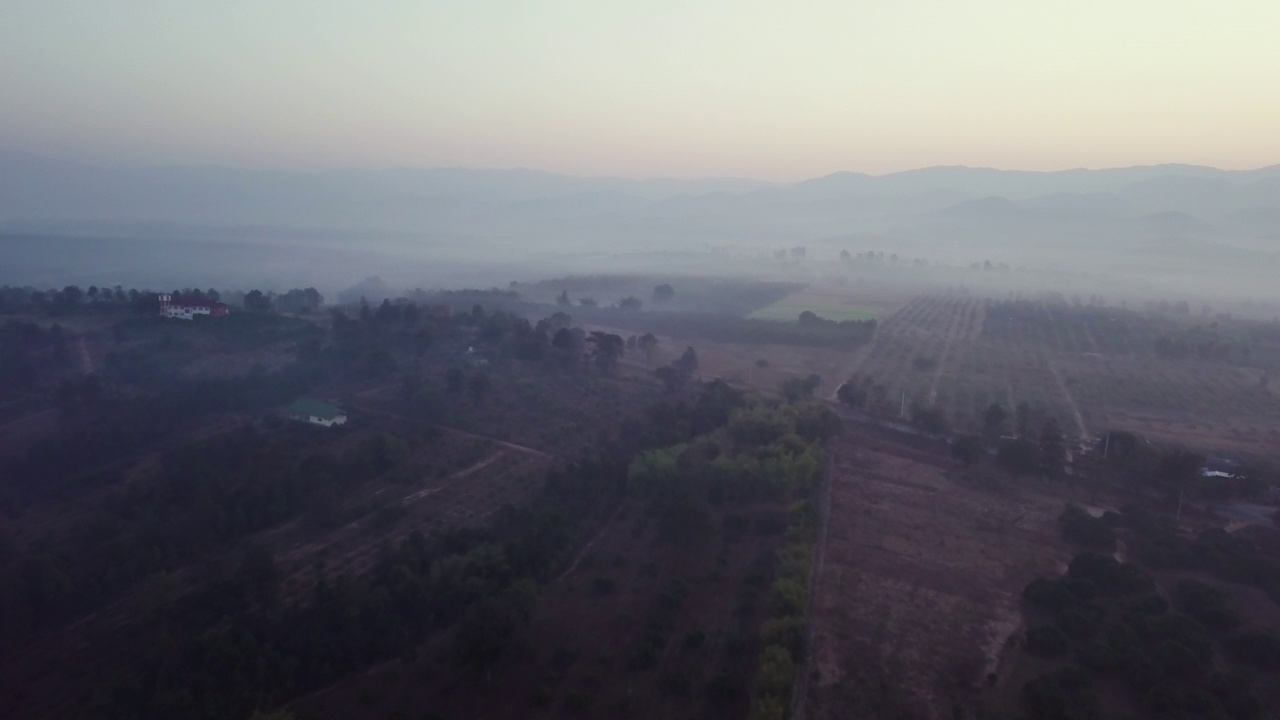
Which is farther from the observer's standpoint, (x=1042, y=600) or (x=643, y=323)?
(x=643, y=323)

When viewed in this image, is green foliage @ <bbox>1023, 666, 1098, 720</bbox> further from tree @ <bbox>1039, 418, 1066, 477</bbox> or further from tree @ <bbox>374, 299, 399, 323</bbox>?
tree @ <bbox>374, 299, 399, 323</bbox>

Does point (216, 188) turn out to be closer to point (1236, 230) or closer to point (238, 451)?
point (238, 451)

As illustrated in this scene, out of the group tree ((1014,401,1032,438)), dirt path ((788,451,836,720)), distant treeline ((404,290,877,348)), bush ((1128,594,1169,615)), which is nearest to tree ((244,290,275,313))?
distant treeline ((404,290,877,348))

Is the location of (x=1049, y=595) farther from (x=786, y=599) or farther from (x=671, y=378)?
(x=671, y=378)

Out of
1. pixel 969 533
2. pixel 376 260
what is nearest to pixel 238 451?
pixel 969 533

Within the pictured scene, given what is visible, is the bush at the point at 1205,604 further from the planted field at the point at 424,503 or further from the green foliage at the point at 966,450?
the planted field at the point at 424,503

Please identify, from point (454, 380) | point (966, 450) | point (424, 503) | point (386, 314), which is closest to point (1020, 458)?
point (966, 450)

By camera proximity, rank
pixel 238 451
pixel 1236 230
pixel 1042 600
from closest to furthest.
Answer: pixel 1042 600
pixel 238 451
pixel 1236 230
